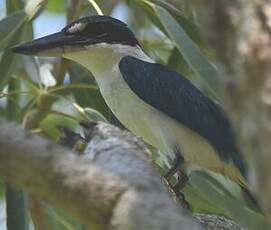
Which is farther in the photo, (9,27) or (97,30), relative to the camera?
(97,30)

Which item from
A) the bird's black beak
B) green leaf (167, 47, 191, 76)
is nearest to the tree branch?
the bird's black beak

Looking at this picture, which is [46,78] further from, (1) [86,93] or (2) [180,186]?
(2) [180,186]

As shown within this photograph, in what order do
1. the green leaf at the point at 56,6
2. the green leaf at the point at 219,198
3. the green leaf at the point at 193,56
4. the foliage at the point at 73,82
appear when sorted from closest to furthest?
the green leaf at the point at 219,198, the green leaf at the point at 193,56, the foliage at the point at 73,82, the green leaf at the point at 56,6

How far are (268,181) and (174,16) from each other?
3110mm

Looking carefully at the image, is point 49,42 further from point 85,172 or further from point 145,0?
point 85,172

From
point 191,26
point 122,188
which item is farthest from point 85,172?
point 191,26

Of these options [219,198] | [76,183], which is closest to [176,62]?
[219,198]

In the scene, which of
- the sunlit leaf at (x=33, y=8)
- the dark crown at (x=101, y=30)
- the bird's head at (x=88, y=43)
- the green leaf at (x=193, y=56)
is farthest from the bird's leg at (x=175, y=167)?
the sunlit leaf at (x=33, y=8)

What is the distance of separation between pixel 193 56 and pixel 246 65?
232cm

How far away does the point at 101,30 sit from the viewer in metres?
4.04

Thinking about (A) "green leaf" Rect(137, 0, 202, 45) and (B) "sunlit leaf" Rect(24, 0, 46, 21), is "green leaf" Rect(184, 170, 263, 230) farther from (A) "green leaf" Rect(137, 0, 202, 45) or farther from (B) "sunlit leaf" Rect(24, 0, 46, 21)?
(B) "sunlit leaf" Rect(24, 0, 46, 21)

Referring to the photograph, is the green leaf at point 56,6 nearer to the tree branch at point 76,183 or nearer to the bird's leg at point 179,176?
the bird's leg at point 179,176

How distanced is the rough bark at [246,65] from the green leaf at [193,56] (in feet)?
6.94

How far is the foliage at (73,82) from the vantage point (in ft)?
11.8
